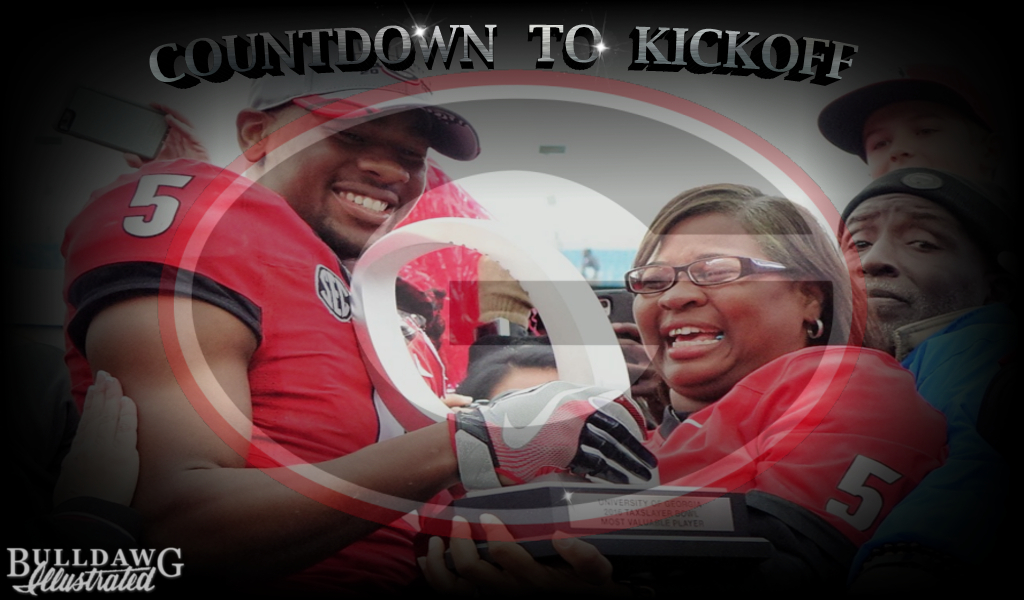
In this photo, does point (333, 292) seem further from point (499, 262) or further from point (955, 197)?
point (955, 197)

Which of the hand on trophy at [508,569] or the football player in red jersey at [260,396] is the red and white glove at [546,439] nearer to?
the football player in red jersey at [260,396]

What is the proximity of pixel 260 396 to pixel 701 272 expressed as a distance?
4.40 feet

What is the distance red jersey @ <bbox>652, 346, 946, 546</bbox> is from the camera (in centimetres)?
210

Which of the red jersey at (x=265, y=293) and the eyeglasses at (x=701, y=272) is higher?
the eyeglasses at (x=701, y=272)

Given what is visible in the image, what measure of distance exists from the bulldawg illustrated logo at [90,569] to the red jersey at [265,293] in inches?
16.7

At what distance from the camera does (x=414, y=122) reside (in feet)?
7.43

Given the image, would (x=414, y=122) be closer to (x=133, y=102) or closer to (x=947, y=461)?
(x=133, y=102)

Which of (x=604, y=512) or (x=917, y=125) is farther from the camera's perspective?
(x=917, y=125)

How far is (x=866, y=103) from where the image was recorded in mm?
2250

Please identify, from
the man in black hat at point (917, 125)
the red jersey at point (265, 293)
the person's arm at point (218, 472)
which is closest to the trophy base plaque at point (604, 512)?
the person's arm at point (218, 472)

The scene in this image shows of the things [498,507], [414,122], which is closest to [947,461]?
[498,507]

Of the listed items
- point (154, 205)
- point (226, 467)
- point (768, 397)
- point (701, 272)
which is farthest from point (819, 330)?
point (154, 205)

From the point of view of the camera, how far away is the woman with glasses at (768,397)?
2107 mm

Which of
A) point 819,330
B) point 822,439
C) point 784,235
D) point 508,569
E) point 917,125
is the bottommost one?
point 508,569
